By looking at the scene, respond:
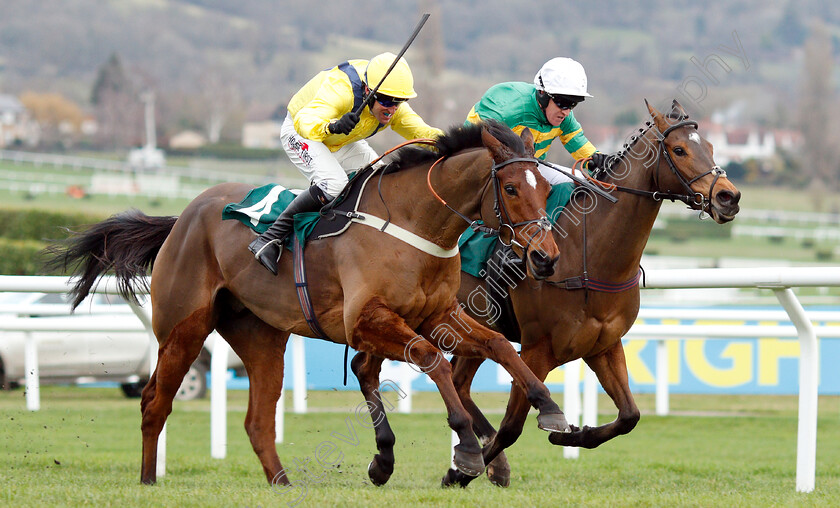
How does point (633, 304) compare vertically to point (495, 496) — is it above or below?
above

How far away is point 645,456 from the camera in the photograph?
691 centimetres

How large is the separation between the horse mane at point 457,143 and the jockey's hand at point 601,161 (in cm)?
78

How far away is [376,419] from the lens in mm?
4805

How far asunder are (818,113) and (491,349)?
201 feet

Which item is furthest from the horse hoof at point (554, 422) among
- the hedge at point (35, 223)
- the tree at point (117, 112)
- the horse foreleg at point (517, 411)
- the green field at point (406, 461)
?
the tree at point (117, 112)

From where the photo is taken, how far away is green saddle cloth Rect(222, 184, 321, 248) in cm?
482

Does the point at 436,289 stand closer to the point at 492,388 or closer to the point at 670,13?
the point at 492,388

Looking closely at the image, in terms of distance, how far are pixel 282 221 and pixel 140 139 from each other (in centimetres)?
6962

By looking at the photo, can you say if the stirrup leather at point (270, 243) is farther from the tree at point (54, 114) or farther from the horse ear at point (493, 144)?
the tree at point (54, 114)

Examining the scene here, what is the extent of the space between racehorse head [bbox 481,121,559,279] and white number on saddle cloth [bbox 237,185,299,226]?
48.5 inches

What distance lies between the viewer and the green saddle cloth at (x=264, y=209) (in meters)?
4.82

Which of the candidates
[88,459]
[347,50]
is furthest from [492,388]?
[347,50]

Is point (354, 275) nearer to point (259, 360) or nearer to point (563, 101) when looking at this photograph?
point (259, 360)

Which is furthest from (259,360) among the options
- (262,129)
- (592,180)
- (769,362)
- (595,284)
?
(262,129)
